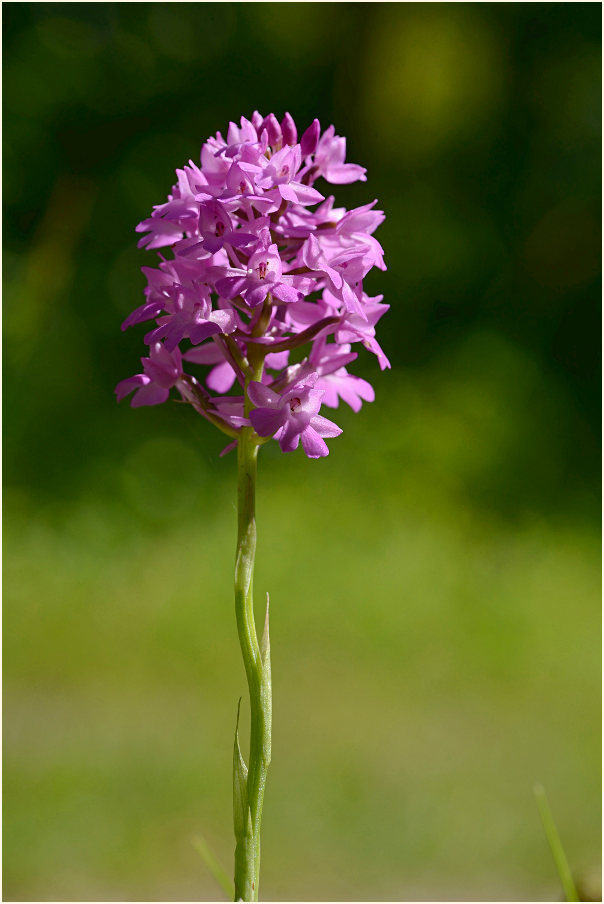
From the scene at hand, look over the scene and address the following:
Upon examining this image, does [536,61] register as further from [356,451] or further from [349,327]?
[349,327]

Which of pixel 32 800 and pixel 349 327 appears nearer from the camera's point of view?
pixel 349 327

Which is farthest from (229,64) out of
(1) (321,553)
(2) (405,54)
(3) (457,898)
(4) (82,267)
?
(3) (457,898)

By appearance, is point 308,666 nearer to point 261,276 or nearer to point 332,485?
point 332,485

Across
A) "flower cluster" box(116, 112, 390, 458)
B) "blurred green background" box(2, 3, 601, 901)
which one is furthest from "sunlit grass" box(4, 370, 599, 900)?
"flower cluster" box(116, 112, 390, 458)

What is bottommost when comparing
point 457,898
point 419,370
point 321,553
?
point 457,898

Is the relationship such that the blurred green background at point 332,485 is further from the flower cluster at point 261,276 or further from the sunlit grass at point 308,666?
the flower cluster at point 261,276

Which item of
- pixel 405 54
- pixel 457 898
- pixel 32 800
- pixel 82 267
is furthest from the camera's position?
pixel 405 54

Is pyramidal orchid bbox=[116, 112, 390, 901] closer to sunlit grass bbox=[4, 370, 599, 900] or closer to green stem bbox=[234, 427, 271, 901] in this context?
green stem bbox=[234, 427, 271, 901]

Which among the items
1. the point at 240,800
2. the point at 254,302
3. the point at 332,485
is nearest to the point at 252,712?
the point at 240,800

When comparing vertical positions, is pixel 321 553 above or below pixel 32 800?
above
